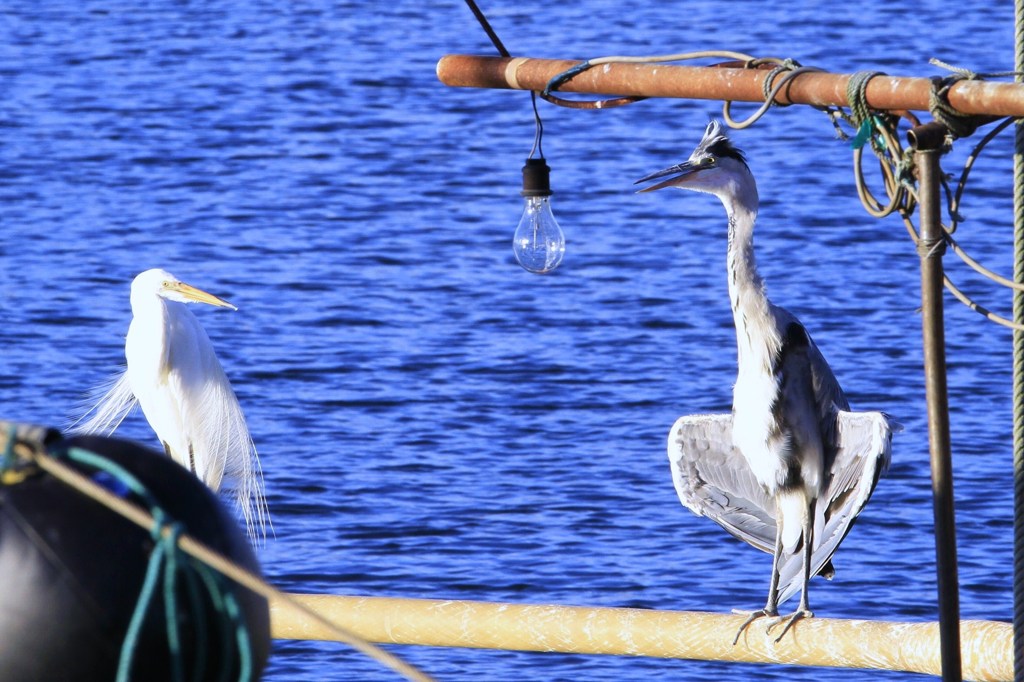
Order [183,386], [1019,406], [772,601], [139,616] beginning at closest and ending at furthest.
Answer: [139,616] < [1019,406] < [772,601] < [183,386]

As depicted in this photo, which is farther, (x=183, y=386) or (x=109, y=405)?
(x=109, y=405)

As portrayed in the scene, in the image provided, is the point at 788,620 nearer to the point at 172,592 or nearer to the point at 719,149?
the point at 719,149

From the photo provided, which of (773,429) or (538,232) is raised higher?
(538,232)

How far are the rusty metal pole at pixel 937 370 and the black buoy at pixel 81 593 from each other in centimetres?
147

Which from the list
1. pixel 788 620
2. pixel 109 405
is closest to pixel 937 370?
pixel 788 620

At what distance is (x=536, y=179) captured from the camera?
4.14 meters

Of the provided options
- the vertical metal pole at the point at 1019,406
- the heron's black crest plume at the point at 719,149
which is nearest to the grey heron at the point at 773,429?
the heron's black crest plume at the point at 719,149

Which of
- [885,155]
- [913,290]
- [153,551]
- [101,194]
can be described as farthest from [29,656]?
[101,194]

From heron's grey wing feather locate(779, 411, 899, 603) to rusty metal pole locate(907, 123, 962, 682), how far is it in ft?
3.15

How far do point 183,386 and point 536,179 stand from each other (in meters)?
3.16

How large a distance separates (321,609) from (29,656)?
6.64 ft

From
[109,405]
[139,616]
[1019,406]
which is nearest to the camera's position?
[139,616]

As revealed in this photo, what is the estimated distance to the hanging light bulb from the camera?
13.6 feet

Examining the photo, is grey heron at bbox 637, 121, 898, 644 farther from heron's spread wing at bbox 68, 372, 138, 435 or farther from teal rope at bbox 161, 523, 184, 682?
heron's spread wing at bbox 68, 372, 138, 435
